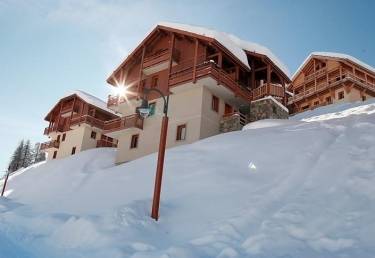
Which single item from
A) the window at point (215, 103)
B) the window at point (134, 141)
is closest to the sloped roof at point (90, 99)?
the window at point (134, 141)

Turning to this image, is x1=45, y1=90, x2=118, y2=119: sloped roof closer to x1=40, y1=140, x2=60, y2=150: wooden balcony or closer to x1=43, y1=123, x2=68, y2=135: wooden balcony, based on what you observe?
x1=43, y1=123, x2=68, y2=135: wooden balcony

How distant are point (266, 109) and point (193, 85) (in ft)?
19.3

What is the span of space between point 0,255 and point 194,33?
22279mm

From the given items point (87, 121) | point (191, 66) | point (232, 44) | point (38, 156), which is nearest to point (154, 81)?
point (191, 66)

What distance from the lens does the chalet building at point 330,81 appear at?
40.8 m

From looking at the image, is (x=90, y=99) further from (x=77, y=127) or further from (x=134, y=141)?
(x=134, y=141)

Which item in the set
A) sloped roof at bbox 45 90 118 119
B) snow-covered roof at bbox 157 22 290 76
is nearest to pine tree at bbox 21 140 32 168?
sloped roof at bbox 45 90 118 119

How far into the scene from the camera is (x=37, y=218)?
385 inches

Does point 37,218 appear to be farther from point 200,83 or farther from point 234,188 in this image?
point 200,83

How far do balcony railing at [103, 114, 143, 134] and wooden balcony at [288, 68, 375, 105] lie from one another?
81.2 feet

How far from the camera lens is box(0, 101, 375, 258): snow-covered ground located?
806 cm

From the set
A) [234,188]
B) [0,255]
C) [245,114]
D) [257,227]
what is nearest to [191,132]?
[245,114]

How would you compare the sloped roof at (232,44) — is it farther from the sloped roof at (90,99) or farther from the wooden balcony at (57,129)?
the wooden balcony at (57,129)

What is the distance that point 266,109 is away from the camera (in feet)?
89.8
